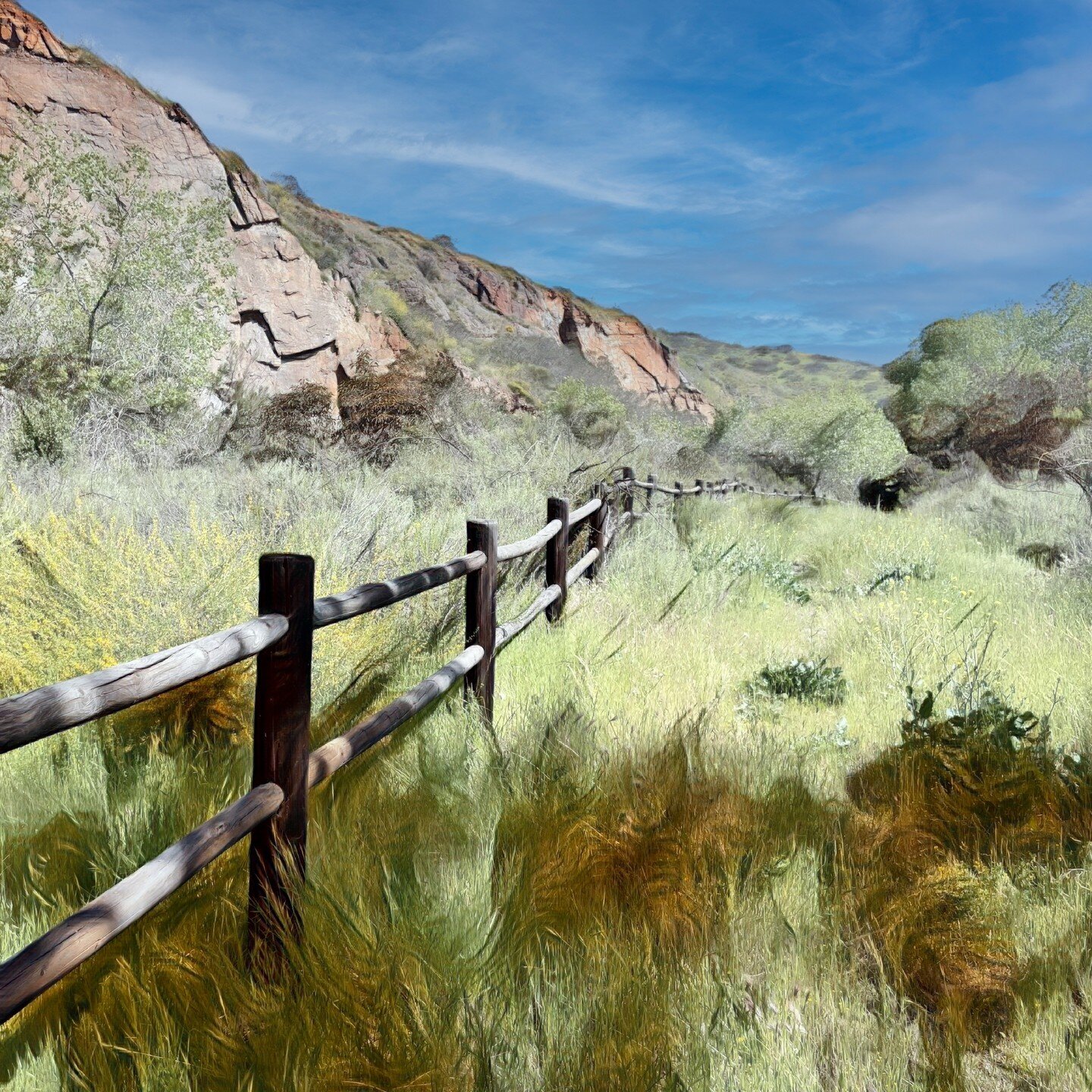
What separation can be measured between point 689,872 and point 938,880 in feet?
2.76

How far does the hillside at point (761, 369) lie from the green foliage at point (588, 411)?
7084 centimetres

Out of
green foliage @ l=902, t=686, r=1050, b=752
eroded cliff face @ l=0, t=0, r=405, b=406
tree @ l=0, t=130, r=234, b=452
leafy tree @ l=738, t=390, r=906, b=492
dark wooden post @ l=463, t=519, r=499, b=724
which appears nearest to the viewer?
green foliage @ l=902, t=686, r=1050, b=752

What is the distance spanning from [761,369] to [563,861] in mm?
179860

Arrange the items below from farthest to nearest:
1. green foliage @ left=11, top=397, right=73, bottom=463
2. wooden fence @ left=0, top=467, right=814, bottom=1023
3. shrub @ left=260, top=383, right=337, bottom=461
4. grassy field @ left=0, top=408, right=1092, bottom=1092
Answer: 1. shrub @ left=260, top=383, right=337, bottom=461
2. green foliage @ left=11, top=397, right=73, bottom=463
3. grassy field @ left=0, top=408, right=1092, bottom=1092
4. wooden fence @ left=0, top=467, right=814, bottom=1023

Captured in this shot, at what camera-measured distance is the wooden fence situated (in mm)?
1606

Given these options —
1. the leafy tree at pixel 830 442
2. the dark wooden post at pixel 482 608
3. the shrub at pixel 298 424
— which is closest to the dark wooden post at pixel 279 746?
the dark wooden post at pixel 482 608

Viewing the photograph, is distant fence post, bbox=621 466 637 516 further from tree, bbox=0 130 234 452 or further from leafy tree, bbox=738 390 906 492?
leafy tree, bbox=738 390 906 492

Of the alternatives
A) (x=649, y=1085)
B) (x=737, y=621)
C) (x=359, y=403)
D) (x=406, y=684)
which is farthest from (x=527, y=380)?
(x=649, y=1085)

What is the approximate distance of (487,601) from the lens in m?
4.60

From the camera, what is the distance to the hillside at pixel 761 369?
361 ft

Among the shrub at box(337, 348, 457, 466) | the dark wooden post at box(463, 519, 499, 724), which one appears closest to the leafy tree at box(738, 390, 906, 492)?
the shrub at box(337, 348, 457, 466)

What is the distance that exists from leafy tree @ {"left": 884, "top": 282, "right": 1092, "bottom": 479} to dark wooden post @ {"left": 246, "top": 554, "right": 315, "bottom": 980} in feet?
80.5

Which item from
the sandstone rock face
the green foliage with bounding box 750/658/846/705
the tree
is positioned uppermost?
the sandstone rock face

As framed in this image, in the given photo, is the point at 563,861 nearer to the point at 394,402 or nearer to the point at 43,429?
the point at 43,429
